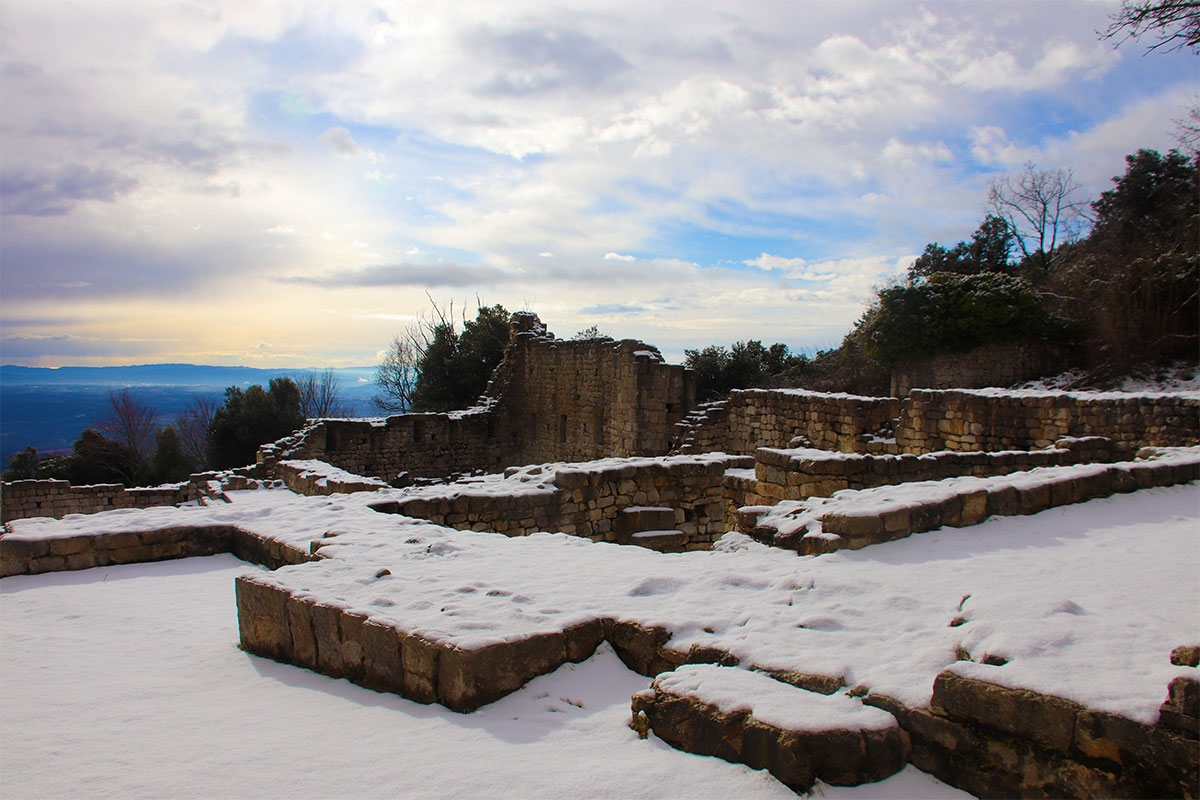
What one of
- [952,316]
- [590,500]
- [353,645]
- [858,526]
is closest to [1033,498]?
[858,526]

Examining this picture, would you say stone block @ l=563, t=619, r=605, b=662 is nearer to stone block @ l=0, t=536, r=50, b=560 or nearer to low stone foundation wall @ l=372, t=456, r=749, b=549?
low stone foundation wall @ l=372, t=456, r=749, b=549

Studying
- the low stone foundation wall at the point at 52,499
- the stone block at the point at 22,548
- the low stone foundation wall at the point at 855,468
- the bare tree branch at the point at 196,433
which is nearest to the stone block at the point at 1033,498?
the low stone foundation wall at the point at 855,468

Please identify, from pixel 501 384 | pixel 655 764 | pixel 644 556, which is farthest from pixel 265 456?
pixel 655 764

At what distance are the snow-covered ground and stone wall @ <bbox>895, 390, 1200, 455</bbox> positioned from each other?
511 cm

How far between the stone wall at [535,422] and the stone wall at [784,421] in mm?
1427

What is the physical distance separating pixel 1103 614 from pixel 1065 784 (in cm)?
141

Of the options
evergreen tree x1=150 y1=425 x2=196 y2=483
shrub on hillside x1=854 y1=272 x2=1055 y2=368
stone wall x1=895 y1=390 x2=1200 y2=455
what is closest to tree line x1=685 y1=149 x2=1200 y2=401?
shrub on hillside x1=854 y1=272 x2=1055 y2=368

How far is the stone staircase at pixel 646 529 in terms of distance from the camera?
825cm

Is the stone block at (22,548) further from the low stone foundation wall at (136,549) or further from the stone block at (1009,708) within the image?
the stone block at (1009,708)

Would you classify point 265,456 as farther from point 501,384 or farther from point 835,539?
point 835,539

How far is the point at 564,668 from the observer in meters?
3.71

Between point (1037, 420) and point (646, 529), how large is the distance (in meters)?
7.07

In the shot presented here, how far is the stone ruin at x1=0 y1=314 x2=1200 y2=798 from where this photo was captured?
2615 mm

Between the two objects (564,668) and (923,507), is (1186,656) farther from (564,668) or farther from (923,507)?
(923,507)
